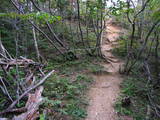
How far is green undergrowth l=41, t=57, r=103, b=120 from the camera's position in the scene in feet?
15.0

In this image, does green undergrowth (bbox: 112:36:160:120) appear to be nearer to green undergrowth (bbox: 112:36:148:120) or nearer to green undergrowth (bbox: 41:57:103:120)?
green undergrowth (bbox: 112:36:148:120)

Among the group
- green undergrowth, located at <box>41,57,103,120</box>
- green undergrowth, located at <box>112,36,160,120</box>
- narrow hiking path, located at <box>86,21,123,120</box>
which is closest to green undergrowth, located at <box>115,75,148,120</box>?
green undergrowth, located at <box>112,36,160,120</box>

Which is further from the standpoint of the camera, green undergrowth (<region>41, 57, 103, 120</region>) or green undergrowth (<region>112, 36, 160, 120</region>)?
green undergrowth (<region>112, 36, 160, 120</region>)

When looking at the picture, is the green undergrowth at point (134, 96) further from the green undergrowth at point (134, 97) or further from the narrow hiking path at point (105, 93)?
the narrow hiking path at point (105, 93)

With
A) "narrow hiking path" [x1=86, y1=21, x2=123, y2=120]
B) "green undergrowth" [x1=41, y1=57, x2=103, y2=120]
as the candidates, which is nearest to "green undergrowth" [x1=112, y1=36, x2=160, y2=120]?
"narrow hiking path" [x1=86, y1=21, x2=123, y2=120]

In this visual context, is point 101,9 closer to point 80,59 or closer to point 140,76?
point 80,59

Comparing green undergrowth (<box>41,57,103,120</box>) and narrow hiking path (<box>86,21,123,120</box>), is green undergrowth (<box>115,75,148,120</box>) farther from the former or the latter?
green undergrowth (<box>41,57,103,120</box>)

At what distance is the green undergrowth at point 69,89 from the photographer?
459 centimetres

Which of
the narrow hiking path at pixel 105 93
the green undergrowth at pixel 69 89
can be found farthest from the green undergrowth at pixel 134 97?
the green undergrowth at pixel 69 89

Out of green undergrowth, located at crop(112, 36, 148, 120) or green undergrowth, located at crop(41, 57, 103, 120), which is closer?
green undergrowth, located at crop(41, 57, 103, 120)

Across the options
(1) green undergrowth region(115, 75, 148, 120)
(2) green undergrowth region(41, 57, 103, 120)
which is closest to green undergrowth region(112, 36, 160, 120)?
(1) green undergrowth region(115, 75, 148, 120)

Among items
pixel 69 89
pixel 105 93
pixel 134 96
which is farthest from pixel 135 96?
pixel 69 89

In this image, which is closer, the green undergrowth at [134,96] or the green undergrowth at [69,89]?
the green undergrowth at [69,89]

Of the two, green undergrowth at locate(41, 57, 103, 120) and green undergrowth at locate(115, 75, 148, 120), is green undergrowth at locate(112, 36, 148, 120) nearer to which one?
green undergrowth at locate(115, 75, 148, 120)
